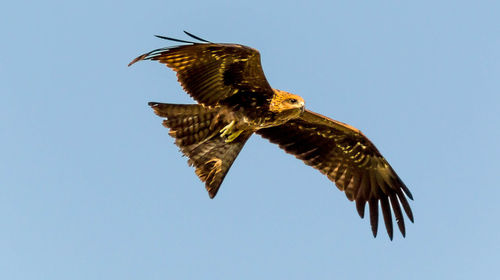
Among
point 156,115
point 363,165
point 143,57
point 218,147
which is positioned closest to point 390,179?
point 363,165

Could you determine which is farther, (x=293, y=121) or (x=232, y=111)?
(x=293, y=121)

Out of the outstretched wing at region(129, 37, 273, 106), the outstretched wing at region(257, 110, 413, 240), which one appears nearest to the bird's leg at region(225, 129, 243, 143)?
the outstretched wing at region(129, 37, 273, 106)

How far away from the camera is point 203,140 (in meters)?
13.4

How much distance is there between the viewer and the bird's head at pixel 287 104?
12484 mm

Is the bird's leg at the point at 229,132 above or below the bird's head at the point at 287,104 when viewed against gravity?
below

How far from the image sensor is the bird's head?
12.5 metres

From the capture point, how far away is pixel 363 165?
49.2 ft

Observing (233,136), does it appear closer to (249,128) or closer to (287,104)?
(249,128)

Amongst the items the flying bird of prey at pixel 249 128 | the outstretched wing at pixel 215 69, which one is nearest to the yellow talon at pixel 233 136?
the flying bird of prey at pixel 249 128

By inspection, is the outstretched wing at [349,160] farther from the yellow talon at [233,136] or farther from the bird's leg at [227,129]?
the bird's leg at [227,129]

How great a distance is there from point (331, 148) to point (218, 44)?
4162mm

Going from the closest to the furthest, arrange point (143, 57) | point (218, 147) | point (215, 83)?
1. point (143, 57)
2. point (215, 83)
3. point (218, 147)

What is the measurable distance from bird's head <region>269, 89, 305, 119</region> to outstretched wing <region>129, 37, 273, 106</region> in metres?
0.15

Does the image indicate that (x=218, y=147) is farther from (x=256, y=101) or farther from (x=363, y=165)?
(x=363, y=165)
